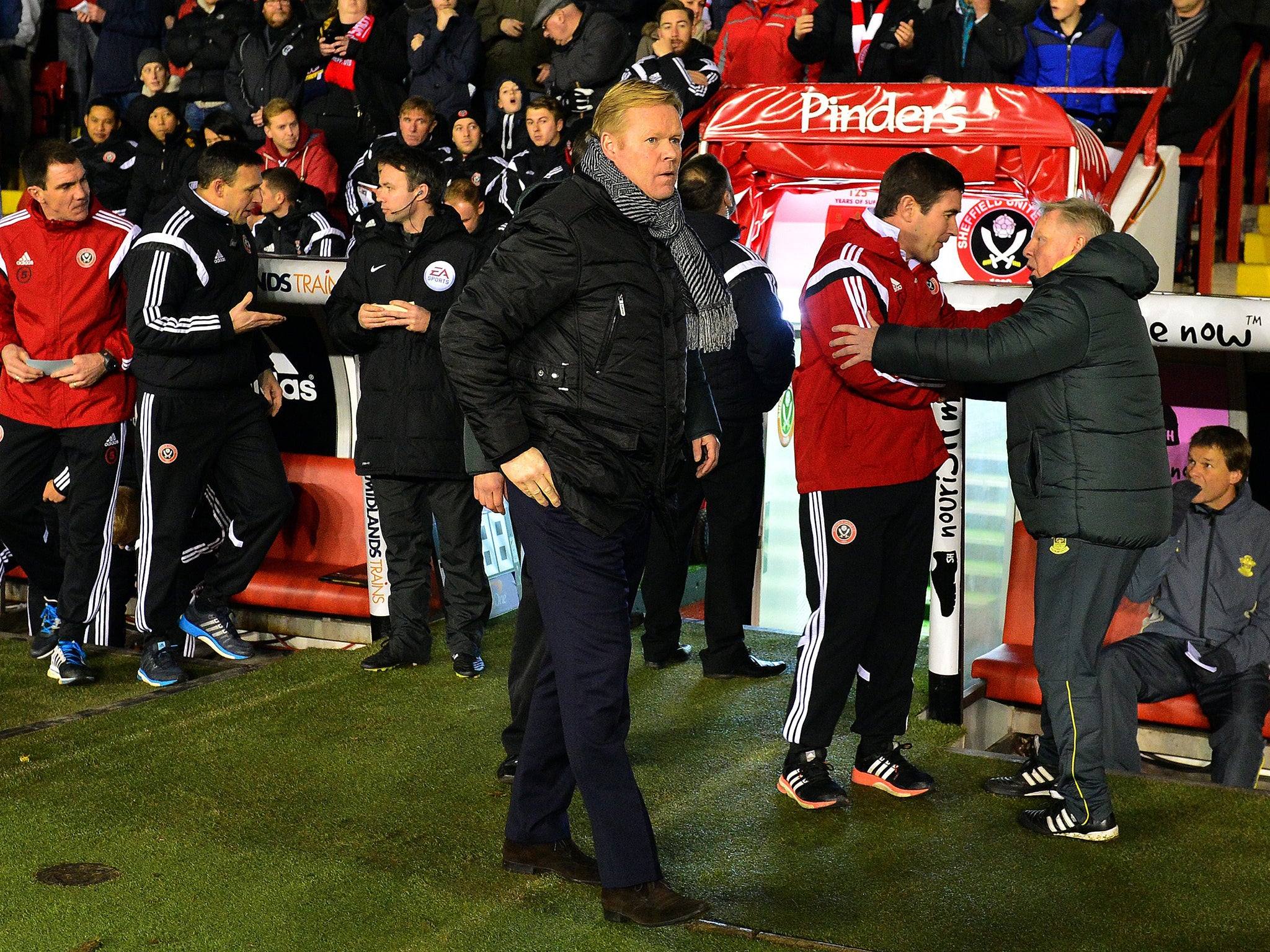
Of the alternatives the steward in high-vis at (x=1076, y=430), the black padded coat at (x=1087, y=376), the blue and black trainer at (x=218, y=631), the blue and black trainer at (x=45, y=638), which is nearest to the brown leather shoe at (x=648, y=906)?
the steward in high-vis at (x=1076, y=430)

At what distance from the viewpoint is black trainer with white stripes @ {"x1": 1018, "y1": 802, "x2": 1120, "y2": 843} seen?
374 centimetres

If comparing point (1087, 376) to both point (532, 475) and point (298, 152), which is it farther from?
point (298, 152)

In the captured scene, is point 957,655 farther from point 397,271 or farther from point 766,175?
point 766,175

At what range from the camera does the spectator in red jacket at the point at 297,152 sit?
394 inches

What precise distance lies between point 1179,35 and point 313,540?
6236mm

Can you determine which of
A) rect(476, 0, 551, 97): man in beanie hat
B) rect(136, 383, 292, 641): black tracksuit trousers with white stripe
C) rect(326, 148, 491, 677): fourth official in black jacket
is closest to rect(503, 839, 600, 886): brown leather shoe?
rect(326, 148, 491, 677): fourth official in black jacket

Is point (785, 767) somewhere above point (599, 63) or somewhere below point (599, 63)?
below

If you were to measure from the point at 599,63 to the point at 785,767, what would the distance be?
7078 millimetres

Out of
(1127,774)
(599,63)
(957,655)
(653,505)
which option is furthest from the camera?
(599,63)

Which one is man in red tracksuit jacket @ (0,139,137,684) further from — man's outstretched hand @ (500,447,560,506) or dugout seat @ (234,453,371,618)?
man's outstretched hand @ (500,447,560,506)

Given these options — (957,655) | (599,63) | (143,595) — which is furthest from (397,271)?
(599,63)

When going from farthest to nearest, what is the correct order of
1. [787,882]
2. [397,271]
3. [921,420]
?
[397,271]
[921,420]
[787,882]

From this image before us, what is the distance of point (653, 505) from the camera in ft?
10.6

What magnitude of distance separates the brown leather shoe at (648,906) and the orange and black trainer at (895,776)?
1040mm
